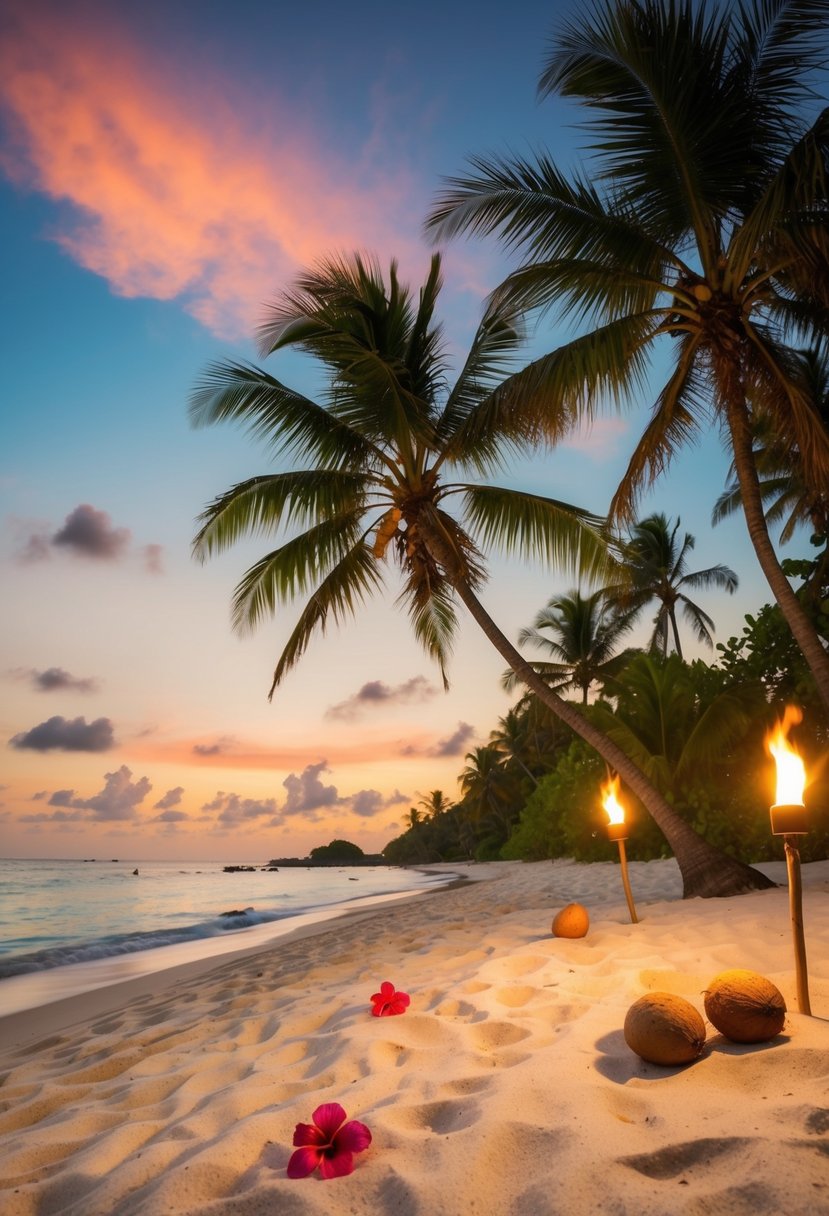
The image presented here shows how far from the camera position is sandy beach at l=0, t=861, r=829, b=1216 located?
4.90ft

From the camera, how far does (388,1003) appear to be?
300 cm

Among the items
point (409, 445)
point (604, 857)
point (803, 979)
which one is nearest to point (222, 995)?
point (803, 979)

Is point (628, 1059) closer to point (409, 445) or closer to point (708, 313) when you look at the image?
point (708, 313)

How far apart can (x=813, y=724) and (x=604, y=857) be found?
7886mm

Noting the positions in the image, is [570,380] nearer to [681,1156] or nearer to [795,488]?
[681,1156]

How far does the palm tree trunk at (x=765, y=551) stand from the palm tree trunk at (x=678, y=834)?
5.83 ft

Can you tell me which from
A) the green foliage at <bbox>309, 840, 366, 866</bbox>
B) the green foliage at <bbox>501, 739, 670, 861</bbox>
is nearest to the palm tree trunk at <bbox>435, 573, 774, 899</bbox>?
the green foliage at <bbox>501, 739, 670, 861</bbox>

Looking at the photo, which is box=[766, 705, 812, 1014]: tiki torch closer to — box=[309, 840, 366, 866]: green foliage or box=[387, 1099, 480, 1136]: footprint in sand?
box=[387, 1099, 480, 1136]: footprint in sand

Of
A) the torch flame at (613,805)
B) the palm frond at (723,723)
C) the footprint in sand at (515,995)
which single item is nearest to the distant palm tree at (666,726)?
the palm frond at (723,723)

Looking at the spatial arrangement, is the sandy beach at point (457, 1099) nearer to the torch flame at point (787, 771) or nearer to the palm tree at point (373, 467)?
the torch flame at point (787, 771)

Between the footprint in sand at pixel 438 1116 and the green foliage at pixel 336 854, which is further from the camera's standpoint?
the green foliage at pixel 336 854

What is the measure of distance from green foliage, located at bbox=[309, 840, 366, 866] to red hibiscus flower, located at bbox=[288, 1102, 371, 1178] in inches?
4032

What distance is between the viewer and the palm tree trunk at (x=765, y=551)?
6.02 metres

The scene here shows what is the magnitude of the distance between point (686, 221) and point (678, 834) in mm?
6089
